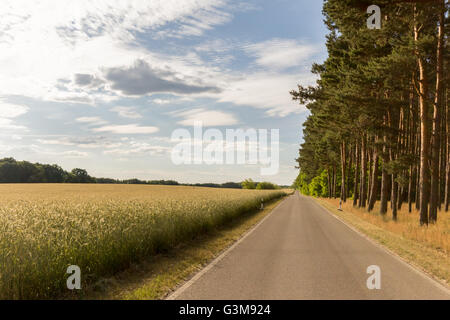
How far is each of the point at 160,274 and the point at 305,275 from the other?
3.31 m

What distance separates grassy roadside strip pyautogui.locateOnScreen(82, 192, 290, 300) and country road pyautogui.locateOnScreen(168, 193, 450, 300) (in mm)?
363

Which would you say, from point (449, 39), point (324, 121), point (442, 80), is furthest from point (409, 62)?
point (324, 121)

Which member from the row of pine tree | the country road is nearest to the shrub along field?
the country road

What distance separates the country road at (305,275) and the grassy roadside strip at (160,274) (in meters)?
0.36

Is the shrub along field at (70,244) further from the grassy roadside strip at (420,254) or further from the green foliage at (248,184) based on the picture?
the green foliage at (248,184)

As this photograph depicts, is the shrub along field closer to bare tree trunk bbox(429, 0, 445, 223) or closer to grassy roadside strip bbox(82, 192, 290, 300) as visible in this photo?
grassy roadside strip bbox(82, 192, 290, 300)

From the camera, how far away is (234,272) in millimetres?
7965

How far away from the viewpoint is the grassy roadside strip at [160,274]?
6.41 metres

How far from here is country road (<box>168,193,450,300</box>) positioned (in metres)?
6.32

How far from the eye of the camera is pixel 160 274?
25.7 ft

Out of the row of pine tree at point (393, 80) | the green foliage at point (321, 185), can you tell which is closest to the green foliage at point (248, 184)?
the green foliage at point (321, 185)

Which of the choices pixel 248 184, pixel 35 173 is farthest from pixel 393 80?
pixel 248 184
